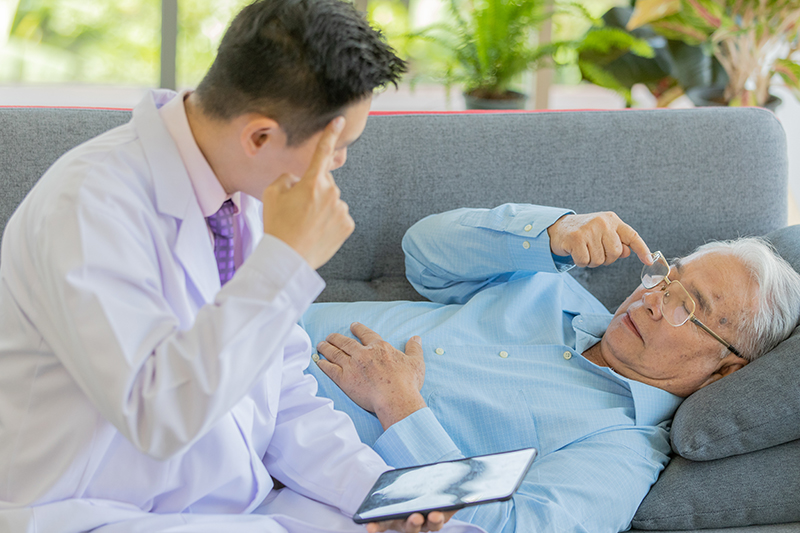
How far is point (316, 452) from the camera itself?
114cm

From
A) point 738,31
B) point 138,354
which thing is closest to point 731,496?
point 138,354

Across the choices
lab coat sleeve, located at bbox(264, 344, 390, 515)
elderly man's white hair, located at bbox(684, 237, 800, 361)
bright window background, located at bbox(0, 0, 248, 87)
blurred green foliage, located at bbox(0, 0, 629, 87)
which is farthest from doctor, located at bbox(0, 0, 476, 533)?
bright window background, located at bbox(0, 0, 248, 87)

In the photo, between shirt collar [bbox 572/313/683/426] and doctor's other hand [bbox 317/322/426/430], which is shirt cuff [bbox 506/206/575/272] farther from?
doctor's other hand [bbox 317/322/426/430]

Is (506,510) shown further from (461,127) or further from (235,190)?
(461,127)

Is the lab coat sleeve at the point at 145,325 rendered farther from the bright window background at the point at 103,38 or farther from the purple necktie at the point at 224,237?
the bright window background at the point at 103,38

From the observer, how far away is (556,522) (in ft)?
3.74

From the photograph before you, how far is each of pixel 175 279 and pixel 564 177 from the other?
3.79 ft

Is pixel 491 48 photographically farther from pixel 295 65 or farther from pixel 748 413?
pixel 295 65

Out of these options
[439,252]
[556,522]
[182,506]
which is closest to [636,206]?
[439,252]

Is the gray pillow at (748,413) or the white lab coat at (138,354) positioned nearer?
the white lab coat at (138,354)

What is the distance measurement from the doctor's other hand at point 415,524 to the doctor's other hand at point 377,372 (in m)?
0.31

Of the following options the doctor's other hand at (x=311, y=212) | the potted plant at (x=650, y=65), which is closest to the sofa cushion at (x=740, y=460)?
the doctor's other hand at (x=311, y=212)

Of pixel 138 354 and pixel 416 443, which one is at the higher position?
pixel 138 354

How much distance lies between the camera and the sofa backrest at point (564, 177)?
173cm
